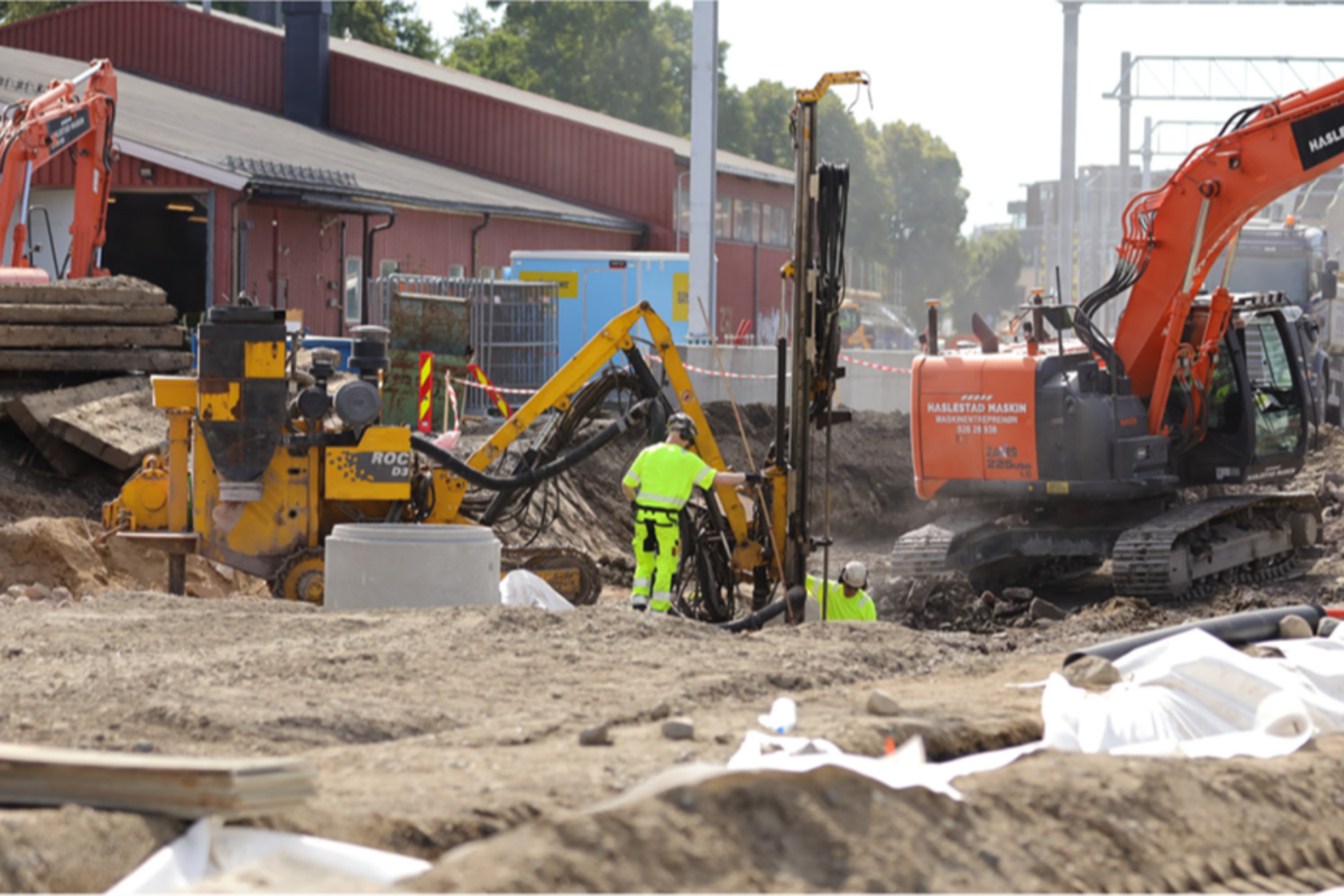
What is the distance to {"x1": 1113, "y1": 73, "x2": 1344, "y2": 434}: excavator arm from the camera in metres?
14.1

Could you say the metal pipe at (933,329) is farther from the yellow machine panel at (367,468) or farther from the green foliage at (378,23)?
the green foliage at (378,23)

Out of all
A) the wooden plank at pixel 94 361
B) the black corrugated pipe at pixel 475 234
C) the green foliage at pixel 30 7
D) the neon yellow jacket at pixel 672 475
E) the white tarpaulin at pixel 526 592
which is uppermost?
the green foliage at pixel 30 7

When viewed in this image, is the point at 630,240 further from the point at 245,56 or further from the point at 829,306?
the point at 829,306

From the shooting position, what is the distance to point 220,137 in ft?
97.0

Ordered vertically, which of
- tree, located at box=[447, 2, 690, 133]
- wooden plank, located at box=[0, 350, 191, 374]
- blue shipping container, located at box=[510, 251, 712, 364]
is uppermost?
tree, located at box=[447, 2, 690, 133]

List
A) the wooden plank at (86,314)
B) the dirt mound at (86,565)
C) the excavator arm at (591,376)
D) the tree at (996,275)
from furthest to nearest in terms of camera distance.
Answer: the tree at (996,275) < the wooden plank at (86,314) < the excavator arm at (591,376) < the dirt mound at (86,565)

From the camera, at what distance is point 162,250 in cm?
3017

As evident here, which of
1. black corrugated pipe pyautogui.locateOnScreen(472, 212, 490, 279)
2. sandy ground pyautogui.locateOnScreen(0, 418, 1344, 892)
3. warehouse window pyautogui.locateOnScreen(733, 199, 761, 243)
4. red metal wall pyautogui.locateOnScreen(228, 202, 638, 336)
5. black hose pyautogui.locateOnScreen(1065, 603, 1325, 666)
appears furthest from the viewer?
warehouse window pyautogui.locateOnScreen(733, 199, 761, 243)

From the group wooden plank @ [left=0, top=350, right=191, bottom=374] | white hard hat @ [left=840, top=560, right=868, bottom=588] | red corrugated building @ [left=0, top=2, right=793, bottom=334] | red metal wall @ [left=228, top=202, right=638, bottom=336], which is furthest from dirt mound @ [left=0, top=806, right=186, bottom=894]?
red corrugated building @ [left=0, top=2, right=793, bottom=334]

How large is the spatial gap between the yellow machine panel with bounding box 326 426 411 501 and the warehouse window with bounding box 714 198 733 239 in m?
28.4

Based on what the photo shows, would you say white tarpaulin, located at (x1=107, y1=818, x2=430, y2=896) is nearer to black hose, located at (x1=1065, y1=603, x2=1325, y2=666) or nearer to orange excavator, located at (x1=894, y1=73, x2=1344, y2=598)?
black hose, located at (x1=1065, y1=603, x2=1325, y2=666)

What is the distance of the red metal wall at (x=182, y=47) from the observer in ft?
128

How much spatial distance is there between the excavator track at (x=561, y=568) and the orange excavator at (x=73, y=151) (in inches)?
312

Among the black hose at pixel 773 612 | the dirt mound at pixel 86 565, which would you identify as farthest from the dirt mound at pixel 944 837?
the dirt mound at pixel 86 565
